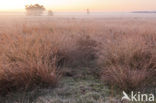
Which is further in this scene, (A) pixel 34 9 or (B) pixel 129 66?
(A) pixel 34 9

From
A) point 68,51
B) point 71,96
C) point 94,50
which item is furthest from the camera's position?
point 94,50

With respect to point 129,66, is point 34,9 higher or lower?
higher

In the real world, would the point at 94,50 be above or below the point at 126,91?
above

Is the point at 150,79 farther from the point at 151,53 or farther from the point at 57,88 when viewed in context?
the point at 57,88

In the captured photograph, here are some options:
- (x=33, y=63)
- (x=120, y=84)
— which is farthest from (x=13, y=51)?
(x=120, y=84)

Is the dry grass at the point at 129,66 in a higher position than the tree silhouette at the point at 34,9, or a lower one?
lower

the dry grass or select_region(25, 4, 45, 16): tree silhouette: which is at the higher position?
select_region(25, 4, 45, 16): tree silhouette

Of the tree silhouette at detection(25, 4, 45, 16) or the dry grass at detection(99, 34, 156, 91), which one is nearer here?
the dry grass at detection(99, 34, 156, 91)

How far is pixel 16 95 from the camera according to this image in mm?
2594

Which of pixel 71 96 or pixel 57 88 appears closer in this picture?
pixel 71 96

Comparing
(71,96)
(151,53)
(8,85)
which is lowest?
(71,96)

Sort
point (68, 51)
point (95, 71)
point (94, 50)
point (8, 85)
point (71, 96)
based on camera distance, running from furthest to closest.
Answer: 1. point (94, 50)
2. point (68, 51)
3. point (95, 71)
4. point (8, 85)
5. point (71, 96)

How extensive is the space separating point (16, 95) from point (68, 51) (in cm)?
184

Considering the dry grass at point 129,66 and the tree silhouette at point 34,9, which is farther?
the tree silhouette at point 34,9
